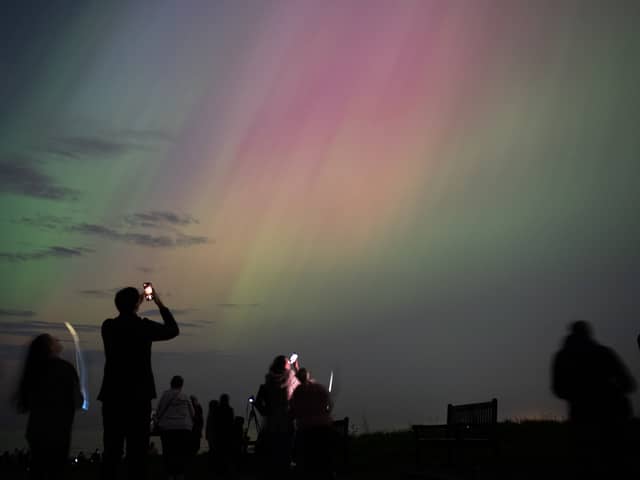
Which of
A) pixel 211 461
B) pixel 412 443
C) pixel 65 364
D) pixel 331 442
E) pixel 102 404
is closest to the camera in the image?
pixel 102 404

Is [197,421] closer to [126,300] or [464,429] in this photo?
[464,429]

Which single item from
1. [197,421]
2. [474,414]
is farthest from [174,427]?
[474,414]

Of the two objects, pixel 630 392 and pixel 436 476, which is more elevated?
pixel 630 392

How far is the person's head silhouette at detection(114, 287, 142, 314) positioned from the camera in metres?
A: 7.92

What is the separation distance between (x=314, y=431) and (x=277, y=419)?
1.70 metres

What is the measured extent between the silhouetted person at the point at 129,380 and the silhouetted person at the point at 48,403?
681mm

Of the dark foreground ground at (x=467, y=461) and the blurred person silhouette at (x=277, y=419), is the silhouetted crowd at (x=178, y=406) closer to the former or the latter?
the blurred person silhouette at (x=277, y=419)

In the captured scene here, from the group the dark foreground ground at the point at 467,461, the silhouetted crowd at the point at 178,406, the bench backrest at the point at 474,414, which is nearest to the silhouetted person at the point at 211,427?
the dark foreground ground at the point at 467,461

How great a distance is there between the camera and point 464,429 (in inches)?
593

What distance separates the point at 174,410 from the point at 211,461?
20.5 feet

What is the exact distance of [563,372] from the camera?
9781 mm

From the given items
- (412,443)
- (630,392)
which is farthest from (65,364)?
(412,443)

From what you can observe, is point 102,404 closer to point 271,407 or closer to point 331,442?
point 331,442

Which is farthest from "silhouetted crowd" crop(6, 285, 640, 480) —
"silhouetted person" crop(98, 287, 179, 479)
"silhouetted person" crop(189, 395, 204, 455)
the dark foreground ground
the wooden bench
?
"silhouetted person" crop(189, 395, 204, 455)
